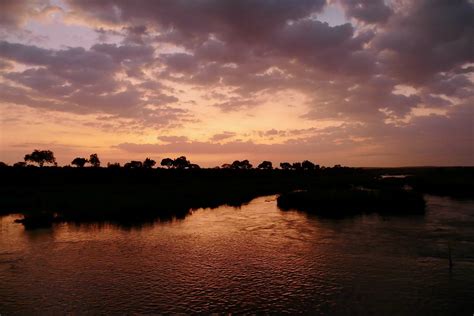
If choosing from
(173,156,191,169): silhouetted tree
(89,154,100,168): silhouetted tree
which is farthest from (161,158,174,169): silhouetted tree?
(89,154,100,168): silhouetted tree

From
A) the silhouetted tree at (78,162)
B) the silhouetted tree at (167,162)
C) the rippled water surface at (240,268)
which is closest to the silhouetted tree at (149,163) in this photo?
the silhouetted tree at (167,162)

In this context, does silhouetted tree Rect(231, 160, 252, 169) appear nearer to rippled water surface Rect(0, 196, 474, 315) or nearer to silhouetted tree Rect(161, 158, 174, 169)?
silhouetted tree Rect(161, 158, 174, 169)

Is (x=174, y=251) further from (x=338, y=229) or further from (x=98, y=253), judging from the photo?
(x=338, y=229)

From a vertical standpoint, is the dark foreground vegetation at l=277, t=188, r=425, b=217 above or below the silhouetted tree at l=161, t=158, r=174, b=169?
below

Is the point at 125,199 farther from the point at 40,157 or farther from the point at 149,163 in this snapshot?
the point at 149,163

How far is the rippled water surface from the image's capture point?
17.1 m

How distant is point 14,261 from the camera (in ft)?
77.6

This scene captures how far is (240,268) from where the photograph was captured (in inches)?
882

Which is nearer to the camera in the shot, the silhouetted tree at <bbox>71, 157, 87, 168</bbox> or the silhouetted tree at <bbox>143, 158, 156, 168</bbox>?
the silhouetted tree at <bbox>71, 157, 87, 168</bbox>

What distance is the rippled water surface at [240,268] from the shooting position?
56.2 ft

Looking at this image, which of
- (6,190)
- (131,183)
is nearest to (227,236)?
(6,190)

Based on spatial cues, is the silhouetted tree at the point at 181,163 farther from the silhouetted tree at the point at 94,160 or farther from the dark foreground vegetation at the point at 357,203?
the dark foreground vegetation at the point at 357,203

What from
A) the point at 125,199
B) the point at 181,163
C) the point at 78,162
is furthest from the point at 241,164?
the point at 125,199

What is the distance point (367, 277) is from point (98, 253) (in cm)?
1797
